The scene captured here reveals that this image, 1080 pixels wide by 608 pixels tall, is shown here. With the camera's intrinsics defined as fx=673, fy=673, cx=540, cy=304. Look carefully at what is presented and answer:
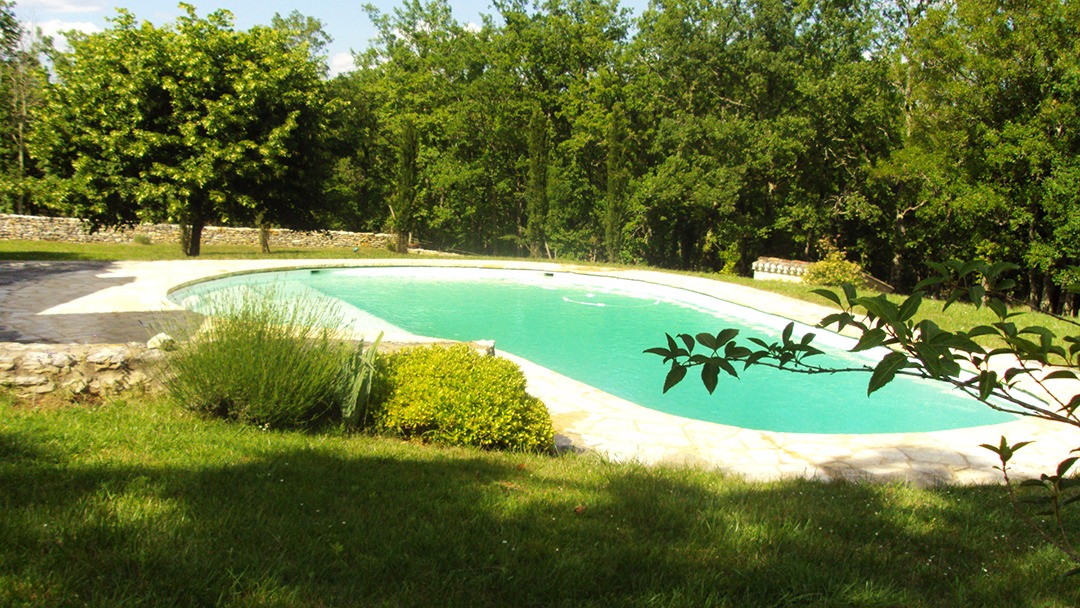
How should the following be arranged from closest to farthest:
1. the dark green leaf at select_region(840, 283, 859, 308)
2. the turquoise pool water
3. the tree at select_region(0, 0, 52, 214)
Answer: the dark green leaf at select_region(840, 283, 859, 308)
the turquoise pool water
the tree at select_region(0, 0, 52, 214)

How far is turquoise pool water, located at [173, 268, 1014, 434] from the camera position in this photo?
7.57m

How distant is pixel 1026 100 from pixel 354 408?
16888 millimetres

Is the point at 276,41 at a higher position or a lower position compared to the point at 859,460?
higher

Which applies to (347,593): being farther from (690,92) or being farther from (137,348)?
(690,92)

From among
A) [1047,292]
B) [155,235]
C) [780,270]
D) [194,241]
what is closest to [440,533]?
[194,241]

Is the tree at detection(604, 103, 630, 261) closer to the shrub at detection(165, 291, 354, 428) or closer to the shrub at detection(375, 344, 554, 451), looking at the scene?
the shrub at detection(375, 344, 554, 451)

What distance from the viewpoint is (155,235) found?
21094mm

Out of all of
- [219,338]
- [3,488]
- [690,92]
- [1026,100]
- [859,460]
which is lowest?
[859,460]

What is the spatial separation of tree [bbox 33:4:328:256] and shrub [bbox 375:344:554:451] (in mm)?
12438

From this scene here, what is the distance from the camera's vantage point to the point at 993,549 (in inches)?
112

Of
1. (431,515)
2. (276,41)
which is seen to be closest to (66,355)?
(431,515)

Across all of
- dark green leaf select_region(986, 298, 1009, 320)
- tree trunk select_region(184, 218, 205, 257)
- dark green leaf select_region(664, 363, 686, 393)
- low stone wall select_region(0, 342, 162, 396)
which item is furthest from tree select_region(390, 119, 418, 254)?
dark green leaf select_region(986, 298, 1009, 320)

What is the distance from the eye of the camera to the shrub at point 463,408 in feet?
14.4

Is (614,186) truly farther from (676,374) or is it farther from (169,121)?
(676,374)
